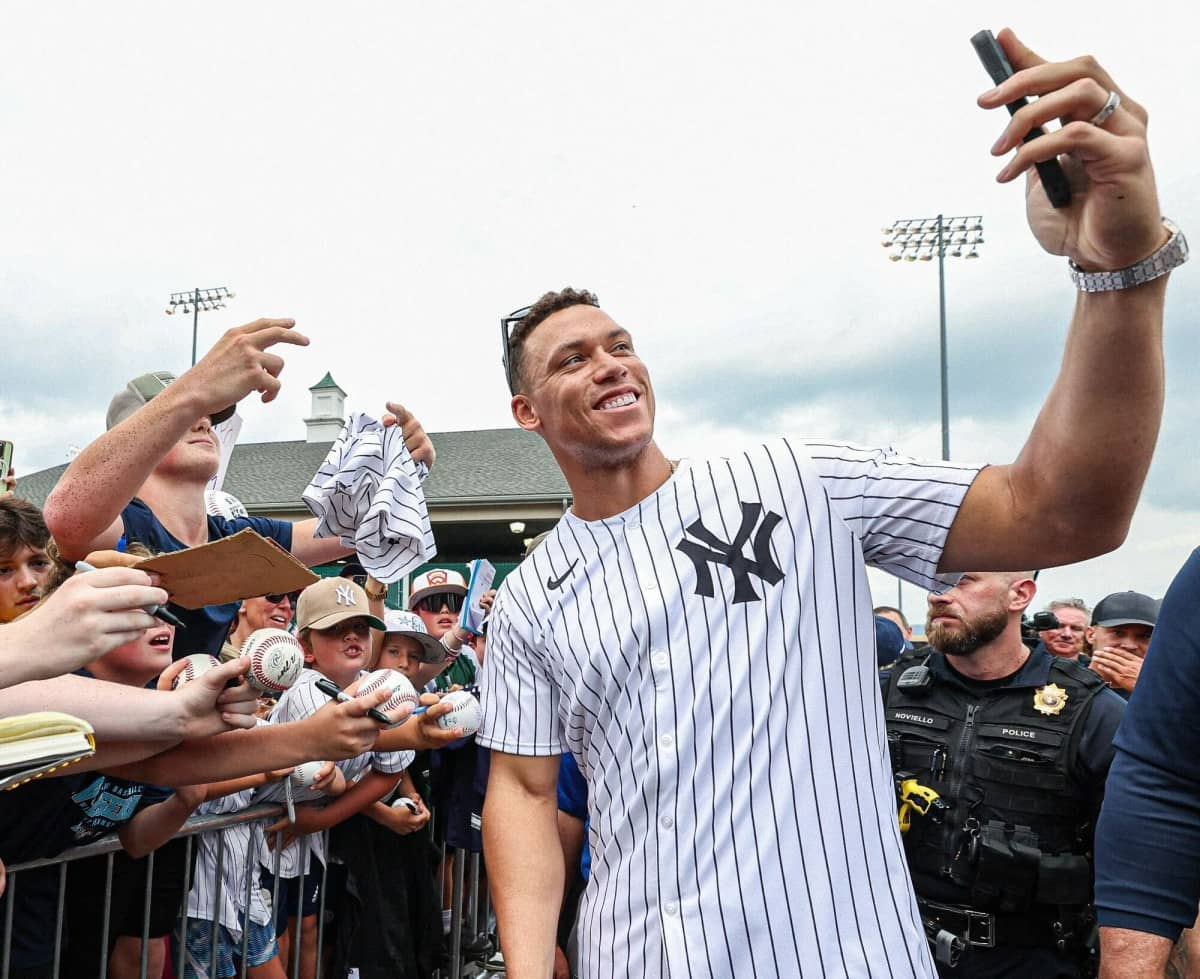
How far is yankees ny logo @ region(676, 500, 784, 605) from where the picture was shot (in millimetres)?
1906

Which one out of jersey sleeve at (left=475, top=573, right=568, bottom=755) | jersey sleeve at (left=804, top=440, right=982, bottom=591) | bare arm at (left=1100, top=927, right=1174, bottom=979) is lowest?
bare arm at (left=1100, top=927, right=1174, bottom=979)

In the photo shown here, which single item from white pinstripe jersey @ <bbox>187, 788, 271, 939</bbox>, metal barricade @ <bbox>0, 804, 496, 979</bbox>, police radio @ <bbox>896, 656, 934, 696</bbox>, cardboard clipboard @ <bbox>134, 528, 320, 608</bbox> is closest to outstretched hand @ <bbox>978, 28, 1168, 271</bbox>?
cardboard clipboard @ <bbox>134, 528, 320, 608</bbox>

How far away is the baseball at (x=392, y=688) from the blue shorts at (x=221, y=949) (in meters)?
1.21

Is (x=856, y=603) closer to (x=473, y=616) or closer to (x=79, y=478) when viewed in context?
(x=79, y=478)

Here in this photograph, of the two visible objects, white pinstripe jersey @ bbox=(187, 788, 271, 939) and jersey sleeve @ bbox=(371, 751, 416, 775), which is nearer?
white pinstripe jersey @ bbox=(187, 788, 271, 939)

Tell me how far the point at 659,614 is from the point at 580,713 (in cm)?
31

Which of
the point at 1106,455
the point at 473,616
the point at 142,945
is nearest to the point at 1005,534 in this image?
the point at 1106,455

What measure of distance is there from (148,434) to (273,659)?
0.75 metres

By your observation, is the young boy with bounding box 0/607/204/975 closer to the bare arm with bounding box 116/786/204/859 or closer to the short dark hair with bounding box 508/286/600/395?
the bare arm with bounding box 116/786/204/859

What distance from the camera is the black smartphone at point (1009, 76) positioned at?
52.9 inches

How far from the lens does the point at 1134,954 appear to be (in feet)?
5.78

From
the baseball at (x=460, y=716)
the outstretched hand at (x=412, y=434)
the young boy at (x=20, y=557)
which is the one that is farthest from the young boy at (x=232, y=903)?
the outstretched hand at (x=412, y=434)

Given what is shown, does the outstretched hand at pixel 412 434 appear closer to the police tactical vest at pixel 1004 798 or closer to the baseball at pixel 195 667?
the baseball at pixel 195 667

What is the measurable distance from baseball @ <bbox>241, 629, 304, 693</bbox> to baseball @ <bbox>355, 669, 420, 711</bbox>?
1.01ft
